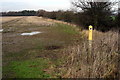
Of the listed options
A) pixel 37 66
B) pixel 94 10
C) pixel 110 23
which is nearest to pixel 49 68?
pixel 37 66

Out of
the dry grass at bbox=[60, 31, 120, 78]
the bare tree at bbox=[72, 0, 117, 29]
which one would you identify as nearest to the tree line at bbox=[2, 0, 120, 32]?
the bare tree at bbox=[72, 0, 117, 29]

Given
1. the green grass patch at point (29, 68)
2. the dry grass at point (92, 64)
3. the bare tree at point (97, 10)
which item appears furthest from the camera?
the bare tree at point (97, 10)

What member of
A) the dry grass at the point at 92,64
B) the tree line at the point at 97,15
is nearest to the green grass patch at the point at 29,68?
the dry grass at the point at 92,64

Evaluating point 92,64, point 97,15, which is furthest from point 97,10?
point 92,64

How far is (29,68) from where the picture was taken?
19.6ft

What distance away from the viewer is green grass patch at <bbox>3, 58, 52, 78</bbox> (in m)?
5.25

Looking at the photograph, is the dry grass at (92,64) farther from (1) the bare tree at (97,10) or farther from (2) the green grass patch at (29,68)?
(1) the bare tree at (97,10)

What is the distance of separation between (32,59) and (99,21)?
19163 millimetres

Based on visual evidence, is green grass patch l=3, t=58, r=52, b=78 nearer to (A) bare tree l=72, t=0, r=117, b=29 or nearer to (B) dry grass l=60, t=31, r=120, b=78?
(B) dry grass l=60, t=31, r=120, b=78

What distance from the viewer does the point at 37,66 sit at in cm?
621

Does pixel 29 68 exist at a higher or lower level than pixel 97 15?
lower

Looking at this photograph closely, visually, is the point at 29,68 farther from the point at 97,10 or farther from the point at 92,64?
the point at 97,10

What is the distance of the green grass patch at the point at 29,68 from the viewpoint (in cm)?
525

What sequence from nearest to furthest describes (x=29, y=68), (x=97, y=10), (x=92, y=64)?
(x=92, y=64), (x=29, y=68), (x=97, y=10)
